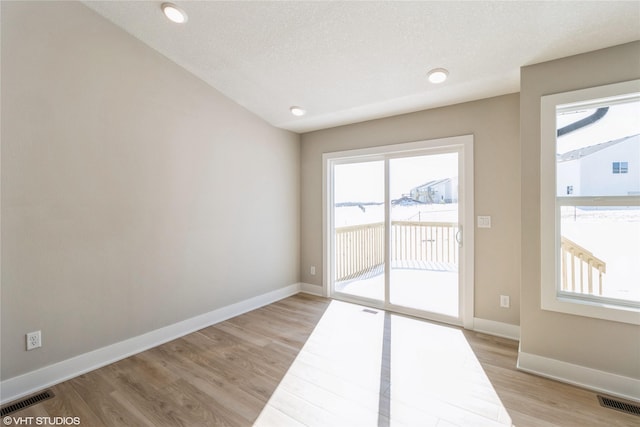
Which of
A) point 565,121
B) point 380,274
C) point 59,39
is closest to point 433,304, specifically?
point 380,274

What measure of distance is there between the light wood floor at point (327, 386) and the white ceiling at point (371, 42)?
2.39m

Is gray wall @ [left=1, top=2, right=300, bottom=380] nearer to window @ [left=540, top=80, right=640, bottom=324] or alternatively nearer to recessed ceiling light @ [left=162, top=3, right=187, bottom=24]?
recessed ceiling light @ [left=162, top=3, right=187, bottom=24]

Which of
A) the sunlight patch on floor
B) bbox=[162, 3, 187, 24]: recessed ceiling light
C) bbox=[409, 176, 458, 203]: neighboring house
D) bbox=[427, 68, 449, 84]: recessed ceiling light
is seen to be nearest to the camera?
the sunlight patch on floor

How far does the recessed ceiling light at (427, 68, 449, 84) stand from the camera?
2404mm

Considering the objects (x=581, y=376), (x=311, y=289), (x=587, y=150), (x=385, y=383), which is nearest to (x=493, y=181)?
(x=587, y=150)

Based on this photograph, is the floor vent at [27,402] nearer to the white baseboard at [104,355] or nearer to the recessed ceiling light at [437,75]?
the white baseboard at [104,355]

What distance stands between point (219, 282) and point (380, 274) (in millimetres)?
1951

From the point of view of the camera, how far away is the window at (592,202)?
1986 mm

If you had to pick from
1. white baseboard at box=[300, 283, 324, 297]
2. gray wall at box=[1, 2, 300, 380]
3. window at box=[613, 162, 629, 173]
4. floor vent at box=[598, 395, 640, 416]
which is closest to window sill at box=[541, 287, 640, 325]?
floor vent at box=[598, 395, 640, 416]

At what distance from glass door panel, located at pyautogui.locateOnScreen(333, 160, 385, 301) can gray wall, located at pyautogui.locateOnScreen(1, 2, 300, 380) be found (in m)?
1.32

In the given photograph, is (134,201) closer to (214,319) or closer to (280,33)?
(214,319)

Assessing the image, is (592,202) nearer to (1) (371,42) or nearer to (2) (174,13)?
(1) (371,42)

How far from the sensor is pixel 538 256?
2.22 m

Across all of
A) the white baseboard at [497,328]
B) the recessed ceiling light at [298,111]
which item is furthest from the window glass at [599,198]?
the recessed ceiling light at [298,111]
